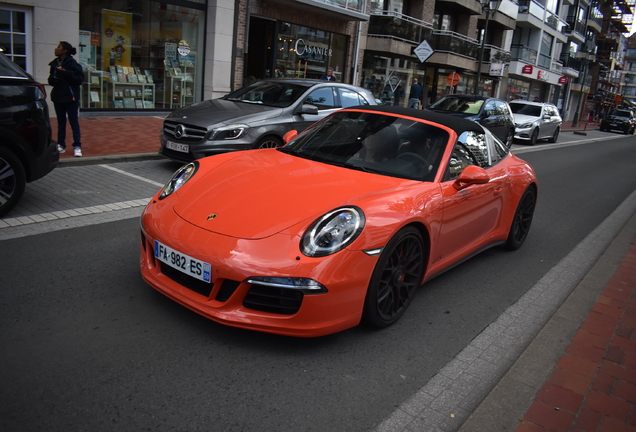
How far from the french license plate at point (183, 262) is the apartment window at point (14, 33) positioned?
11.1m

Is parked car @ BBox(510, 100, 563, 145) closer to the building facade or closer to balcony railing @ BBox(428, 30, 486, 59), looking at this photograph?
the building facade

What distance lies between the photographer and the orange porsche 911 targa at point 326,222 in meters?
3.14

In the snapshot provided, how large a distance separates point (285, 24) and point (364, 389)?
18.1 metres

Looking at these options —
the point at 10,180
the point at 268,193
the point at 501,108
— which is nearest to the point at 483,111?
the point at 501,108

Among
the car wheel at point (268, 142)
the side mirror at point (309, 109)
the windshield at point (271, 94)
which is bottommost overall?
the car wheel at point (268, 142)

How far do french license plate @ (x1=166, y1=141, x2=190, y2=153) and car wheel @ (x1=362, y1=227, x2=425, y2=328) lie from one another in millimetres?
4942

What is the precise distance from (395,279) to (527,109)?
20.3 meters

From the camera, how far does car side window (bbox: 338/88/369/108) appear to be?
9656 millimetres

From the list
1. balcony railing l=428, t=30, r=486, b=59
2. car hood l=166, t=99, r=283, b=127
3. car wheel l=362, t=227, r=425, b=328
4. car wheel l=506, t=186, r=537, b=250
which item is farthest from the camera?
balcony railing l=428, t=30, r=486, b=59

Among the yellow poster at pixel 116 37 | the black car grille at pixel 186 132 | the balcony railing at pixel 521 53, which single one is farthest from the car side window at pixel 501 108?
the balcony railing at pixel 521 53

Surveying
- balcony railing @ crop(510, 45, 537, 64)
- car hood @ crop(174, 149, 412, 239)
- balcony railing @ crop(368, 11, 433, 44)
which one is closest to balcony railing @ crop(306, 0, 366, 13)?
balcony railing @ crop(368, 11, 433, 44)

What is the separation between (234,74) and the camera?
58.0 ft

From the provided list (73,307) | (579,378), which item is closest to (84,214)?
(73,307)

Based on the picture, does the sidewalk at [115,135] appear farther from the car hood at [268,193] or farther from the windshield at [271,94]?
the car hood at [268,193]
